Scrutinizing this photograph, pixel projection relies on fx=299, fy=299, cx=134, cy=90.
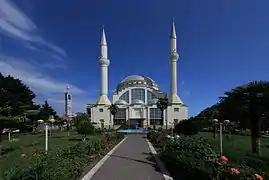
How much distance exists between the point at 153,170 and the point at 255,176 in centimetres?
715

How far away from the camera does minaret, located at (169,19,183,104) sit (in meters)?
81.1

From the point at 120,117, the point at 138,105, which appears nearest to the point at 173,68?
the point at 138,105

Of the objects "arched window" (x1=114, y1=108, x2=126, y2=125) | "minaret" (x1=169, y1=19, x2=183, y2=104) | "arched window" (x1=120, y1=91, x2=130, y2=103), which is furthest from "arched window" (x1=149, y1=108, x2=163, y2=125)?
"arched window" (x1=120, y1=91, x2=130, y2=103)

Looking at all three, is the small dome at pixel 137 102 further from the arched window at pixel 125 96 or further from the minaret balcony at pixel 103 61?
→ the minaret balcony at pixel 103 61

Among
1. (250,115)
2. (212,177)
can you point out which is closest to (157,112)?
(250,115)

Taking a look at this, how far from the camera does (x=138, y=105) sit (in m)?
86.6

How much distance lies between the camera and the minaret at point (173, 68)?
3191 inches

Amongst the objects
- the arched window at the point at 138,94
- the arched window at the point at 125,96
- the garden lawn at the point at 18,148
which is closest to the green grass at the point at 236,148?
the garden lawn at the point at 18,148

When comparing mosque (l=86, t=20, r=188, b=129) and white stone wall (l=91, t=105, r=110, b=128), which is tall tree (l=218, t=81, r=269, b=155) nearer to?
mosque (l=86, t=20, r=188, b=129)

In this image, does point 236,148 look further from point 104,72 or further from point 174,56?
point 104,72

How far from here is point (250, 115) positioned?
17.2 m

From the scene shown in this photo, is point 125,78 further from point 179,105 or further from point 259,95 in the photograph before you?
point 259,95

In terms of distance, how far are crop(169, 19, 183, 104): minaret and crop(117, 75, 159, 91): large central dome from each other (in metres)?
12.0

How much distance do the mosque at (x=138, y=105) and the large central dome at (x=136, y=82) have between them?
638mm
